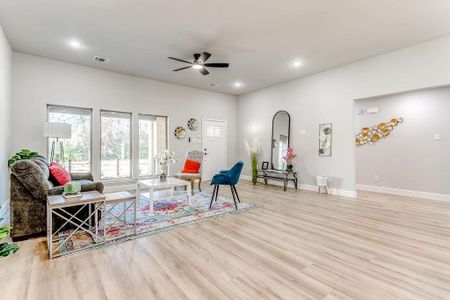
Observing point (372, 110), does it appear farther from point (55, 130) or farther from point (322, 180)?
point (55, 130)

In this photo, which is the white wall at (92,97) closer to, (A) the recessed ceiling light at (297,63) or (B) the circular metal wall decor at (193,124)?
(B) the circular metal wall decor at (193,124)

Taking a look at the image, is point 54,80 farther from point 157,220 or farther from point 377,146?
point 377,146

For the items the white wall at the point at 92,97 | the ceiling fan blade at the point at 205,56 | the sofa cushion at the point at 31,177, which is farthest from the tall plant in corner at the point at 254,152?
the sofa cushion at the point at 31,177

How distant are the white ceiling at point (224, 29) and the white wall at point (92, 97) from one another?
341 mm

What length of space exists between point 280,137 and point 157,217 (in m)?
4.36

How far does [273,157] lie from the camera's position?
6.71m

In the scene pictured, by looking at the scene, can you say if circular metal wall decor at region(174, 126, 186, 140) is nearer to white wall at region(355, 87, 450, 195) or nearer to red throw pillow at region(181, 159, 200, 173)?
red throw pillow at region(181, 159, 200, 173)

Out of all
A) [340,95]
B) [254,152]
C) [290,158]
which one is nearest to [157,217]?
[290,158]

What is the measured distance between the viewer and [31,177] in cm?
266

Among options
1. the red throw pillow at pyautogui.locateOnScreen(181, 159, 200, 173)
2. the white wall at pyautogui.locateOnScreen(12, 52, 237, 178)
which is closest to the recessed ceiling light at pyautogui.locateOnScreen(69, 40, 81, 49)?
the white wall at pyautogui.locateOnScreen(12, 52, 237, 178)

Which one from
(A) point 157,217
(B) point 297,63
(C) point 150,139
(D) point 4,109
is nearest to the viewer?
(A) point 157,217

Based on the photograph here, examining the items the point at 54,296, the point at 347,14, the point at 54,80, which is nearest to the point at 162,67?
the point at 54,80

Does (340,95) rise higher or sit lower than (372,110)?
higher

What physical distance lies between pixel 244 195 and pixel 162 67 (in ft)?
11.9
